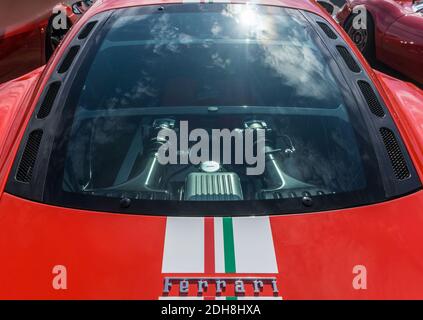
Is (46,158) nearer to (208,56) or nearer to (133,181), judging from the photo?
(133,181)

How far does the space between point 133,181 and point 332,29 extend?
1.23m

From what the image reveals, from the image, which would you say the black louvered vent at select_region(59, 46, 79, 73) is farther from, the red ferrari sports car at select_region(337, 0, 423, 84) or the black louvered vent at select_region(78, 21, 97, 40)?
the red ferrari sports car at select_region(337, 0, 423, 84)

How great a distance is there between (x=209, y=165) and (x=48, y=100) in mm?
619

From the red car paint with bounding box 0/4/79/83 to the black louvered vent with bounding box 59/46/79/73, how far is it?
5.32 feet

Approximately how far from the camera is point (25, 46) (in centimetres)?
367

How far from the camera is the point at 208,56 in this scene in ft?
6.63

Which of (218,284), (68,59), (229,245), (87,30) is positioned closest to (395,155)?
(229,245)

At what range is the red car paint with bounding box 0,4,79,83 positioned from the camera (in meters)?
3.54

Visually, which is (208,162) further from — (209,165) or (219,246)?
(219,246)
